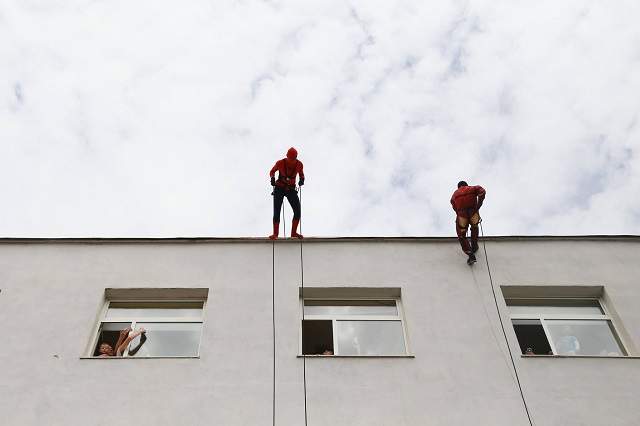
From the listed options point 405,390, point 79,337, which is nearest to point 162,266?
point 79,337

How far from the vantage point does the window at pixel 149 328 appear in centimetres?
876

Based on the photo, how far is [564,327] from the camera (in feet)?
30.2

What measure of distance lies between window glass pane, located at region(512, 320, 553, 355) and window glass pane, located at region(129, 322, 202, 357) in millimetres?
4397

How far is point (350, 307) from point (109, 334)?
3.40 metres

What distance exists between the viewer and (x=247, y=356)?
8.34 metres

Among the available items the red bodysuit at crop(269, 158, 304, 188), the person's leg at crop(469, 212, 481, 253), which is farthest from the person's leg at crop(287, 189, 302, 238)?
the person's leg at crop(469, 212, 481, 253)

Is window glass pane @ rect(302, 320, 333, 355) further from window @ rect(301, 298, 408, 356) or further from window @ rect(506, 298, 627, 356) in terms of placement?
window @ rect(506, 298, 627, 356)

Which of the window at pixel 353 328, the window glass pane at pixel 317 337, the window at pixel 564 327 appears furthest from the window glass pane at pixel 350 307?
the window at pixel 564 327

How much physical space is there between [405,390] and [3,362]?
198 inches

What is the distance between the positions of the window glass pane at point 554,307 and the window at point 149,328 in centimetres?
457

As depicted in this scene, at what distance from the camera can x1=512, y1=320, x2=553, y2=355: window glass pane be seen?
8.77 meters

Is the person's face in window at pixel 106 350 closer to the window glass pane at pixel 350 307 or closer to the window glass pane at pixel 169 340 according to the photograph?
the window glass pane at pixel 169 340

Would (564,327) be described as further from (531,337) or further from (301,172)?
(301,172)

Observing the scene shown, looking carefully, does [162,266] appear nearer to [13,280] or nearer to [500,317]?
[13,280]
